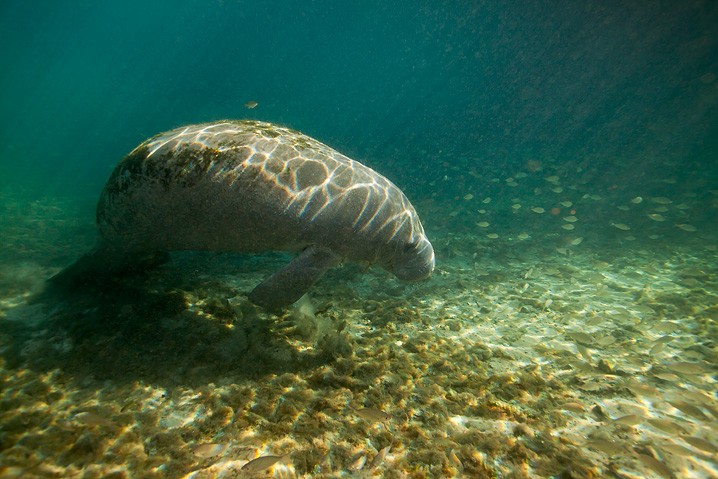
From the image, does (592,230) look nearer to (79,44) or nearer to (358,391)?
(358,391)

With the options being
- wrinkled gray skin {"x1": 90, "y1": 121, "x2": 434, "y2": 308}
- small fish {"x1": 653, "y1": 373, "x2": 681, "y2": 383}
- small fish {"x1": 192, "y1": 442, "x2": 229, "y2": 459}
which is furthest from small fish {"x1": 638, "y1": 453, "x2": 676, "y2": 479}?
small fish {"x1": 192, "y1": 442, "x2": 229, "y2": 459}

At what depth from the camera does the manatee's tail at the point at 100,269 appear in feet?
13.6

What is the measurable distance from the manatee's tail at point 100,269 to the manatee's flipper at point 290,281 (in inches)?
81.4

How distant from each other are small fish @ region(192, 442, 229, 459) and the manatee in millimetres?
1396

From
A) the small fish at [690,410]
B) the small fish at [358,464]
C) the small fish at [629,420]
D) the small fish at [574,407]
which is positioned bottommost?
the small fish at [358,464]

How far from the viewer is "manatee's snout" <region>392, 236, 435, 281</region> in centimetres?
382

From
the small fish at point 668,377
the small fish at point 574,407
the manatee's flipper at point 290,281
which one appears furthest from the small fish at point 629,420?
the manatee's flipper at point 290,281

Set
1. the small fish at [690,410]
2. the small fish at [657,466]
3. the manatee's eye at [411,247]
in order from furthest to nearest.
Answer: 1. the manatee's eye at [411,247]
2. the small fish at [690,410]
3. the small fish at [657,466]

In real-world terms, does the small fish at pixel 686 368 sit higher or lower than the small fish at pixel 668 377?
higher

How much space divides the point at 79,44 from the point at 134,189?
13741 cm

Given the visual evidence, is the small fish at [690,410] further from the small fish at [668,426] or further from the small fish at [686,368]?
the small fish at [686,368]

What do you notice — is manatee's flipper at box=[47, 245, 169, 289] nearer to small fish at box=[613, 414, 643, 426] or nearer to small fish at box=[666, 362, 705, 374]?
small fish at box=[613, 414, 643, 426]

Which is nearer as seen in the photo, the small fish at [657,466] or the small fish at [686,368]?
the small fish at [657,466]

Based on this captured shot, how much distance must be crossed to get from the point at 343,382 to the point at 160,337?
1.92 metres
